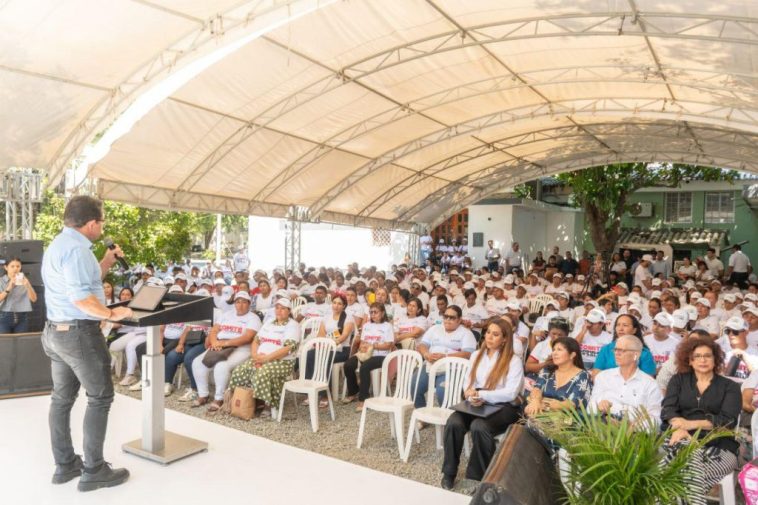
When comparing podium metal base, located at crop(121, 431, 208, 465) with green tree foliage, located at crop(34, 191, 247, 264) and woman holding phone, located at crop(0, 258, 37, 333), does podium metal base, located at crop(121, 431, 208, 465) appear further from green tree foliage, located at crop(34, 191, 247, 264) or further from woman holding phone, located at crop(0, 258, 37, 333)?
green tree foliage, located at crop(34, 191, 247, 264)

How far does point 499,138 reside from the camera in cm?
1541

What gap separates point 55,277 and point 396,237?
62.7ft

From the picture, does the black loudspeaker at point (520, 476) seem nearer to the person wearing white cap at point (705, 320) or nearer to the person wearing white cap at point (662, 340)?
the person wearing white cap at point (662, 340)

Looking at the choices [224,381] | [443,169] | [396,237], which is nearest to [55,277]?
[224,381]

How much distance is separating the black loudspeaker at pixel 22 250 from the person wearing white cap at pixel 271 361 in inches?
104

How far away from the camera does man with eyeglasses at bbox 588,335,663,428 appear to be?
12.4 ft

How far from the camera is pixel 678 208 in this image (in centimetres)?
2309

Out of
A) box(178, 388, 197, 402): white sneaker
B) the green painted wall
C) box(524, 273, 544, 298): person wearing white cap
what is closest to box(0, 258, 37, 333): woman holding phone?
box(178, 388, 197, 402): white sneaker

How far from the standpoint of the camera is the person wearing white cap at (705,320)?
7.21 meters

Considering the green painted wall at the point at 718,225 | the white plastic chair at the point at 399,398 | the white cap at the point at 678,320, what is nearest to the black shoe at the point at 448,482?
the white plastic chair at the point at 399,398

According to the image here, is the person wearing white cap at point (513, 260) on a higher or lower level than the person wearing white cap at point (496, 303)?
higher

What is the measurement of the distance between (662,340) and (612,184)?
544 inches

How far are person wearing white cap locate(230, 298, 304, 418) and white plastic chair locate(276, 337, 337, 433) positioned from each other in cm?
11

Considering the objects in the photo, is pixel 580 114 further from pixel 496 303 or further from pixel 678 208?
pixel 678 208
